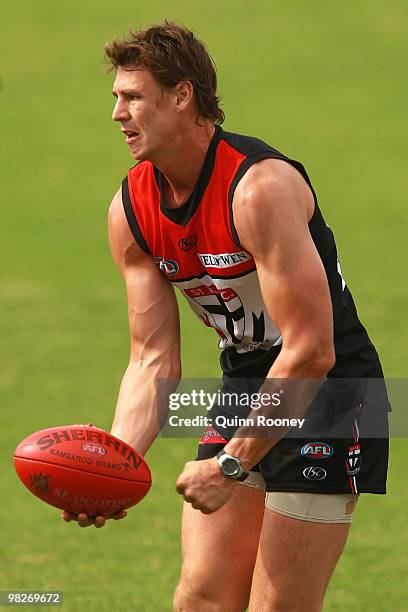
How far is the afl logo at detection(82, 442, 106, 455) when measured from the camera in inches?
240

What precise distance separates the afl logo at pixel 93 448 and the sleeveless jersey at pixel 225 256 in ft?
2.28

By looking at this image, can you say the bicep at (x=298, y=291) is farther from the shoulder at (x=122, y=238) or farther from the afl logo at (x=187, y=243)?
the shoulder at (x=122, y=238)

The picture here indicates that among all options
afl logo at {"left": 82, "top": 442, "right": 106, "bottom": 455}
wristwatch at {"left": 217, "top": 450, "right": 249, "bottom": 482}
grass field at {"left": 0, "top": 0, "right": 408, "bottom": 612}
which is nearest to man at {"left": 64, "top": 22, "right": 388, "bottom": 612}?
wristwatch at {"left": 217, "top": 450, "right": 249, "bottom": 482}

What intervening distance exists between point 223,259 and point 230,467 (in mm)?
852

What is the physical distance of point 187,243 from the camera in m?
6.15

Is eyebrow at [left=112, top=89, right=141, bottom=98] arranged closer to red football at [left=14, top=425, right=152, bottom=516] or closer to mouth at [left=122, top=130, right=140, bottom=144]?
mouth at [left=122, top=130, right=140, bottom=144]

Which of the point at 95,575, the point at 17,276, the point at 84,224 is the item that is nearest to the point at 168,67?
the point at 95,575

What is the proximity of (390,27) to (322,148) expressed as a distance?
5295 mm

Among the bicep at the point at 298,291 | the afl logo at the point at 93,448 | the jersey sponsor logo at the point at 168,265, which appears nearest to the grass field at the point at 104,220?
the afl logo at the point at 93,448

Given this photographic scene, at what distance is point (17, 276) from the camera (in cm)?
1631

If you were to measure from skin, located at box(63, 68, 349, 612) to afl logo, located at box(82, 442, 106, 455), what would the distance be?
0.26 metres

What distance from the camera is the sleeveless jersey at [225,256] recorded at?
5.98 metres

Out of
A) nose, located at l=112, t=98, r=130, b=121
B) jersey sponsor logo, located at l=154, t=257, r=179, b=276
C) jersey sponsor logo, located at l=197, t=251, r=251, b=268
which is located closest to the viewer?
jersey sponsor logo, located at l=197, t=251, r=251, b=268

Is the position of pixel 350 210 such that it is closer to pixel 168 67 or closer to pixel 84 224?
pixel 84 224
